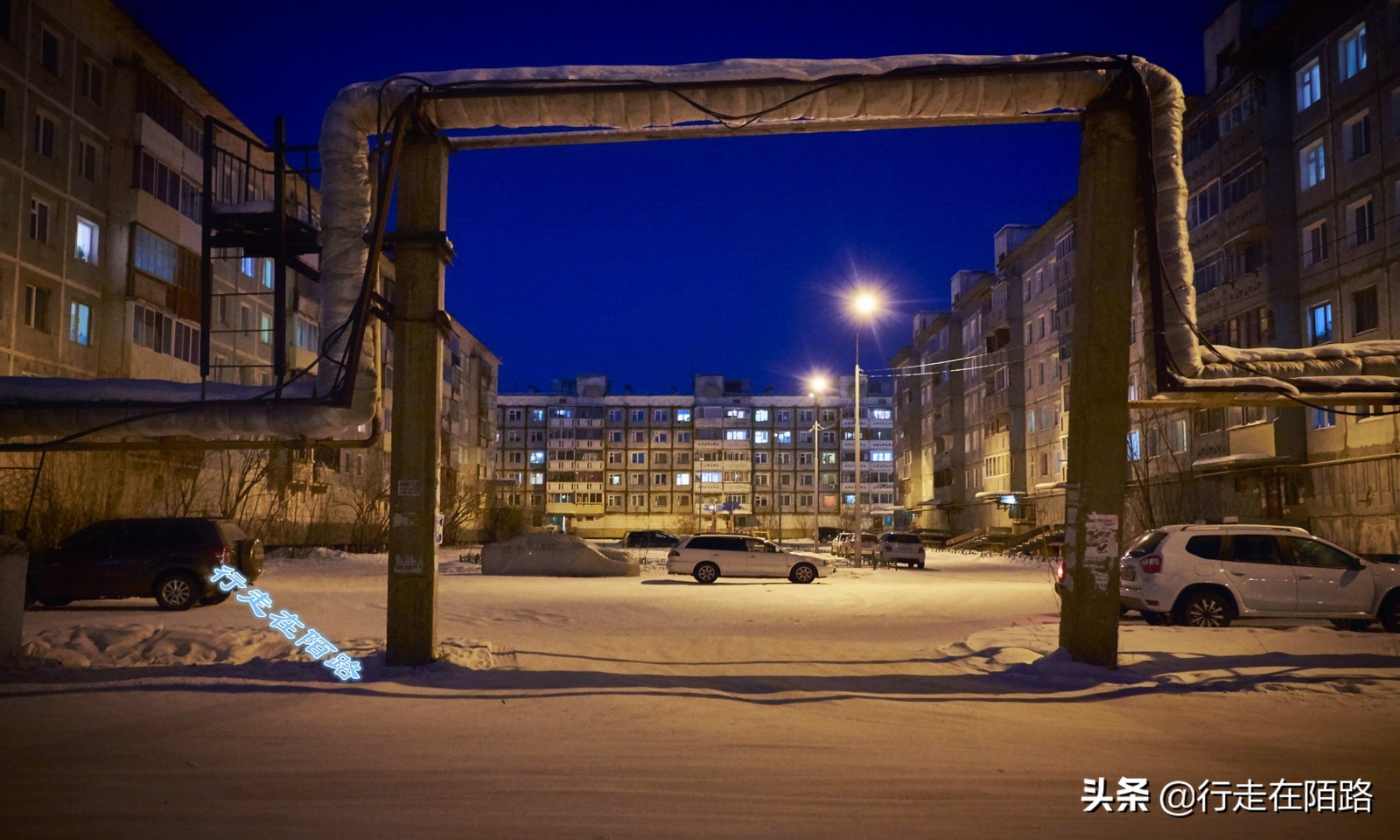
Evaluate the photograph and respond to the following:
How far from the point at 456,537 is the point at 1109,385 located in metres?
48.4

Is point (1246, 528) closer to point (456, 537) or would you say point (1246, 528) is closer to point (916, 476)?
point (456, 537)

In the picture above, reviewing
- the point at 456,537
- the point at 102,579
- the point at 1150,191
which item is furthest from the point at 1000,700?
the point at 456,537

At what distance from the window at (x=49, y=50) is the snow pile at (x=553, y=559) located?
68.7ft

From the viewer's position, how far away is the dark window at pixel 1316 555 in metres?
15.0

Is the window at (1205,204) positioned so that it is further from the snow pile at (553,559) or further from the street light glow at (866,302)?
the snow pile at (553,559)

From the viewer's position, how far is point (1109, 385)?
37.3 feet

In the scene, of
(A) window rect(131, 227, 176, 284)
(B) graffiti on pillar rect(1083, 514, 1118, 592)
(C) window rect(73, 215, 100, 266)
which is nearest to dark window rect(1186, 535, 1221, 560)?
(B) graffiti on pillar rect(1083, 514, 1118, 592)

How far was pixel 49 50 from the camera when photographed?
A: 1257 inches

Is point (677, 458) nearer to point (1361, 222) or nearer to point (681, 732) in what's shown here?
point (1361, 222)

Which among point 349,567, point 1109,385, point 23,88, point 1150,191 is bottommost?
point 349,567

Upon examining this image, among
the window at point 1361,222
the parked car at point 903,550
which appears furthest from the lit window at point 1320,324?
the parked car at point 903,550

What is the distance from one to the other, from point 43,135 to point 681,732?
110 ft

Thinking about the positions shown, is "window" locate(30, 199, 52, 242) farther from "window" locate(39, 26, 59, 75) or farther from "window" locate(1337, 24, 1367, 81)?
"window" locate(1337, 24, 1367, 81)

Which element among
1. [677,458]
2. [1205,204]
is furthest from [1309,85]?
[677,458]
